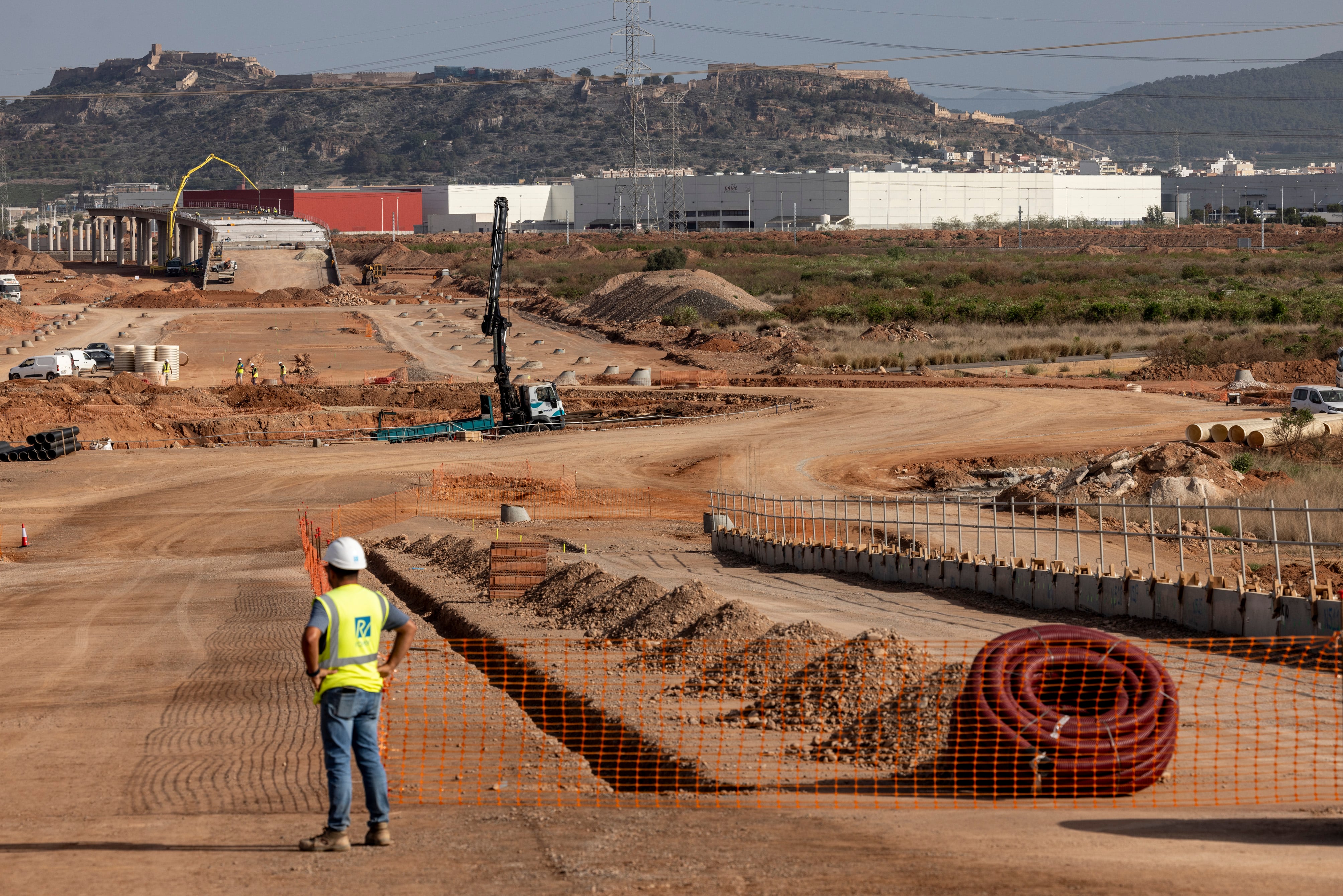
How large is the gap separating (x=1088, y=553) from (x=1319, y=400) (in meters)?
21.2

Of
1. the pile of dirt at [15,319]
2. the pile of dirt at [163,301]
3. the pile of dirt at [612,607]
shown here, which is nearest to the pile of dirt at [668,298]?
the pile of dirt at [163,301]

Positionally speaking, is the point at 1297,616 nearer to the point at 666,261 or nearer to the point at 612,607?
the point at 612,607

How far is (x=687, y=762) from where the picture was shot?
11.7 meters

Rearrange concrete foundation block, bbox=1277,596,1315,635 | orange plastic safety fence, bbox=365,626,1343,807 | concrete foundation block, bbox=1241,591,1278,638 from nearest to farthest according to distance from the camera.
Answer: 1. orange plastic safety fence, bbox=365,626,1343,807
2. concrete foundation block, bbox=1277,596,1315,635
3. concrete foundation block, bbox=1241,591,1278,638

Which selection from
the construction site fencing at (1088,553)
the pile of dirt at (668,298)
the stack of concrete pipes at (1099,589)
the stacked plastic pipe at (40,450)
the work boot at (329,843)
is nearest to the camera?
the work boot at (329,843)

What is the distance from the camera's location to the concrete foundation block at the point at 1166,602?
18234 millimetres

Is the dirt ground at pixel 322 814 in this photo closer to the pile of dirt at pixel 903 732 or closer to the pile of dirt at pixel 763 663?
the pile of dirt at pixel 903 732

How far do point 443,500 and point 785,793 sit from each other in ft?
96.0

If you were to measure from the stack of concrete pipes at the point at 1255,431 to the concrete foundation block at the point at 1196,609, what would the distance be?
20882 mm

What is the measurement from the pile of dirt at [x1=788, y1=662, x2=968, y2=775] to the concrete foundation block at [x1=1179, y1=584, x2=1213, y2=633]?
6.66 metres

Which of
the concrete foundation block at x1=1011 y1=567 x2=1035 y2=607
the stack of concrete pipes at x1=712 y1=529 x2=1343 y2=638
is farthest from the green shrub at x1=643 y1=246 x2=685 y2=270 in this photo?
the concrete foundation block at x1=1011 y1=567 x2=1035 y2=607

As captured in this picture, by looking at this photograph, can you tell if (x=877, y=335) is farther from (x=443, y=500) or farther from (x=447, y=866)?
(x=447, y=866)

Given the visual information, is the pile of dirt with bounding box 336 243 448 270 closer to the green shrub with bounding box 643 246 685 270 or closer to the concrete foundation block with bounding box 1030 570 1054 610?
the green shrub with bounding box 643 246 685 270

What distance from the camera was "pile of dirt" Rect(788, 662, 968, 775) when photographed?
1155 centimetres
